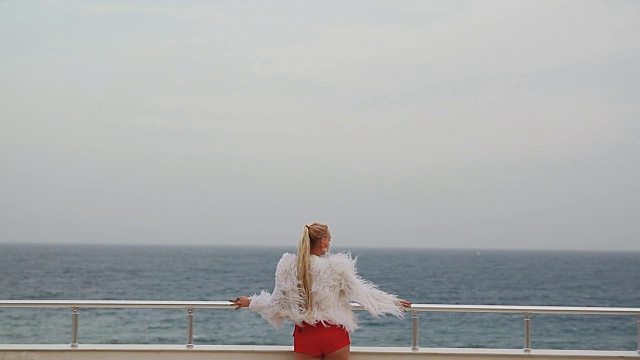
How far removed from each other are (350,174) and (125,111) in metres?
17.4

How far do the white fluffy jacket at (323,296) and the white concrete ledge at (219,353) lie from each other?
97cm

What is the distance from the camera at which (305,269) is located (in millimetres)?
6066

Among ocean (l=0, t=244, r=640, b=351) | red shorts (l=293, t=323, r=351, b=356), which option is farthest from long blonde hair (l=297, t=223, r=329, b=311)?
ocean (l=0, t=244, r=640, b=351)

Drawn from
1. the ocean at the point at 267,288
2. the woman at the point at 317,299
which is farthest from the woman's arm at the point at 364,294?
the ocean at the point at 267,288

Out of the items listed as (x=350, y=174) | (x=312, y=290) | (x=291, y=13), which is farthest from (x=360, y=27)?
(x=312, y=290)

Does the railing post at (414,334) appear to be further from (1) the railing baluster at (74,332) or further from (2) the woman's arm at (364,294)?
(1) the railing baluster at (74,332)

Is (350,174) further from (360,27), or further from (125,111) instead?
(125,111)

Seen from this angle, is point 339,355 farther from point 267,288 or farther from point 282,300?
point 267,288

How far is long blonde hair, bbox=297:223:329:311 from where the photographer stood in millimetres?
6033

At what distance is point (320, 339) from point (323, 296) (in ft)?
0.98

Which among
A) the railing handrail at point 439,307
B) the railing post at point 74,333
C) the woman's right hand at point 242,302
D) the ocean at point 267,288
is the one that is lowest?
the ocean at point 267,288

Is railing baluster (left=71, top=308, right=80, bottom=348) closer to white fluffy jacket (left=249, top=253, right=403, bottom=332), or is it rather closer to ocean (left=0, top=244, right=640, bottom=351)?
white fluffy jacket (left=249, top=253, right=403, bottom=332)

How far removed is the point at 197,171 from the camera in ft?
222

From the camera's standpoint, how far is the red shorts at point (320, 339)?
602 cm
